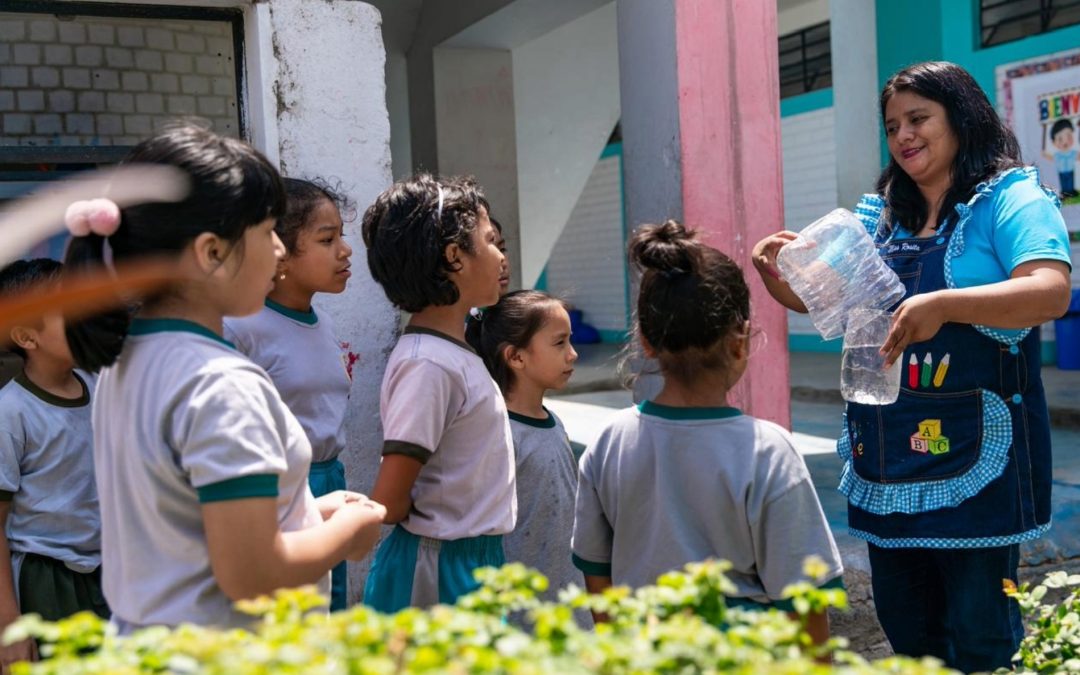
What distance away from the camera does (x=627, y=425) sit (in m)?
2.33

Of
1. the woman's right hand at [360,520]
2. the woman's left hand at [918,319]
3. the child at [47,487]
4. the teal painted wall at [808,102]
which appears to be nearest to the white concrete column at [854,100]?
the teal painted wall at [808,102]

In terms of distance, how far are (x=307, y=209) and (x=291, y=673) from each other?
205 cm

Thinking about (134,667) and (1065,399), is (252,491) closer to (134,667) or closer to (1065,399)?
(134,667)

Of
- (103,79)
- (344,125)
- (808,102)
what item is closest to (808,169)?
(808,102)

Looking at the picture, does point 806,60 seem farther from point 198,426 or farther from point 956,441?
point 198,426

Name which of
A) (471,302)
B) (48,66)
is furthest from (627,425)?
(48,66)

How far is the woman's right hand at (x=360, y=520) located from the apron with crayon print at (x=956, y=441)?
4.95 ft

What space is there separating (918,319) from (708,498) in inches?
29.9

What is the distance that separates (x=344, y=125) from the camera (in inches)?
153

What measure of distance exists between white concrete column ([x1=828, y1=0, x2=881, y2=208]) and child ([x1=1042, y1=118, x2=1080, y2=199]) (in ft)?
7.28

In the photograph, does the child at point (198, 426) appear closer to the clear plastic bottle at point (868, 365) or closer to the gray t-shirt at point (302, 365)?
the gray t-shirt at point (302, 365)

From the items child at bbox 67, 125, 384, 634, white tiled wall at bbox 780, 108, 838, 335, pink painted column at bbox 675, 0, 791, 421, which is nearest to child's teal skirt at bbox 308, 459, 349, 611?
child at bbox 67, 125, 384, 634

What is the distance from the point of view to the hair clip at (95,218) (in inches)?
67.1

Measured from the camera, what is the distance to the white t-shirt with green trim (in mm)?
1615
